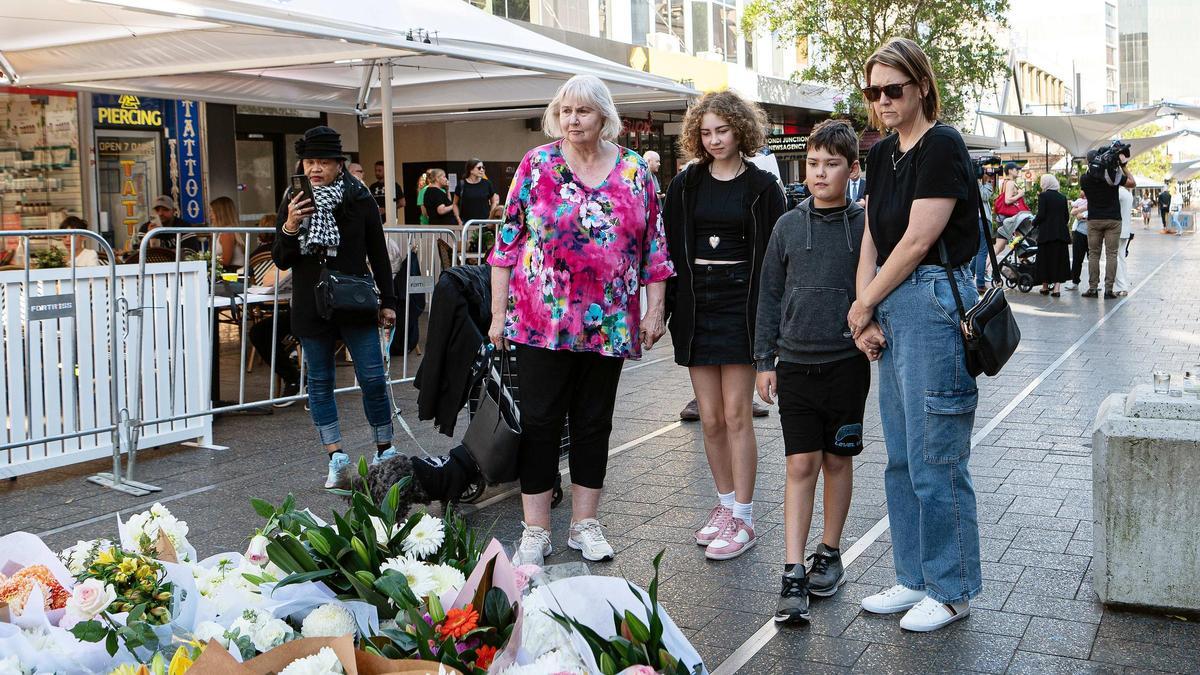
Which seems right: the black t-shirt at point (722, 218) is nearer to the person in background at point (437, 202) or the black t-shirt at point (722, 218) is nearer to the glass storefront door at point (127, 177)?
the person in background at point (437, 202)

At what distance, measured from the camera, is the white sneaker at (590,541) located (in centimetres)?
513

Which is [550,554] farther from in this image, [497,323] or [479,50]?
[479,50]

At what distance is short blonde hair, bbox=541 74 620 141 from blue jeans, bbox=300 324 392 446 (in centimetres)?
212

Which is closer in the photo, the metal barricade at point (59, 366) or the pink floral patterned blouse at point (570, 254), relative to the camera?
the pink floral patterned blouse at point (570, 254)

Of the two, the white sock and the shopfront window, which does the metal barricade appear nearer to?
the white sock

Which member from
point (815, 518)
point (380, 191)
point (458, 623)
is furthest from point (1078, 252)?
point (458, 623)

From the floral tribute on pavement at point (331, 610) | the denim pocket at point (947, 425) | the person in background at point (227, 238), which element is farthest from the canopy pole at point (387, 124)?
the floral tribute on pavement at point (331, 610)

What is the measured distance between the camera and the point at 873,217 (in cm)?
423

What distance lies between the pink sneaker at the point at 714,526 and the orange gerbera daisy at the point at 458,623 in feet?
11.2

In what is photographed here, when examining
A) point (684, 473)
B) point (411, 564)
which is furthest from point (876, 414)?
point (411, 564)

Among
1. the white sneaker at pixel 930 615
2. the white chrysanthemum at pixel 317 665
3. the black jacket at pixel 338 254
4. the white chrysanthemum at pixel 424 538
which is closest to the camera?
the white chrysanthemum at pixel 317 665

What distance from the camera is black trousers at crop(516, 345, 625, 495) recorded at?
4949mm

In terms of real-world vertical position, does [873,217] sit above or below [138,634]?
above

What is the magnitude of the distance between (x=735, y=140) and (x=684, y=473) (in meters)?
2.36
